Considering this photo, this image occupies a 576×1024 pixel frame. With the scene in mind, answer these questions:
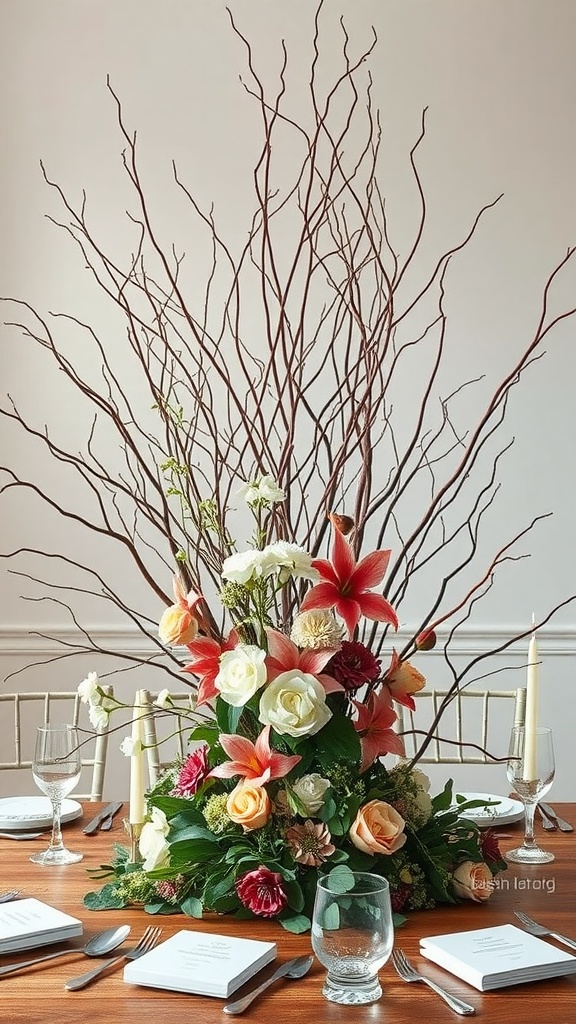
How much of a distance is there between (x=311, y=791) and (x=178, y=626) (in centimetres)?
26

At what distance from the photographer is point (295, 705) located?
4.13 ft

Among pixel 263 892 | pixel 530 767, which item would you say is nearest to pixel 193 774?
pixel 263 892

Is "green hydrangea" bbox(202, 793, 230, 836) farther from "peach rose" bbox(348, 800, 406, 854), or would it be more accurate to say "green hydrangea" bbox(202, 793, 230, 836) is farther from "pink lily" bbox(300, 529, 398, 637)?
"pink lily" bbox(300, 529, 398, 637)

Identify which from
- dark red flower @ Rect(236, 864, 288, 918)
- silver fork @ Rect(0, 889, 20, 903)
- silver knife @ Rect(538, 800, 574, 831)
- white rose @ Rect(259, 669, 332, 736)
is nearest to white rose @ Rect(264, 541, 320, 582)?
white rose @ Rect(259, 669, 332, 736)

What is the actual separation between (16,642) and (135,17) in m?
1.99

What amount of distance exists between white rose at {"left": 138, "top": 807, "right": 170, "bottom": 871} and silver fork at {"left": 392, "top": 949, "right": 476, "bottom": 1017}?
0.31m

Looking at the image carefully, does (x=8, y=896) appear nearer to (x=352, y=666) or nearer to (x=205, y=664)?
(x=205, y=664)

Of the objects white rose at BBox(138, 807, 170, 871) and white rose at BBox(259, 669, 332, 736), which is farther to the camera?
white rose at BBox(138, 807, 170, 871)

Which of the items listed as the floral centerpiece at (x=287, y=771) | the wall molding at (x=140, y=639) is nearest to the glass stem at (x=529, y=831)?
the floral centerpiece at (x=287, y=771)

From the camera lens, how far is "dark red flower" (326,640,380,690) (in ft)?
4.32

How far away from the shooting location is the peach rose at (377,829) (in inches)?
50.5

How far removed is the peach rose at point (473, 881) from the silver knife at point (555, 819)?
0.48m

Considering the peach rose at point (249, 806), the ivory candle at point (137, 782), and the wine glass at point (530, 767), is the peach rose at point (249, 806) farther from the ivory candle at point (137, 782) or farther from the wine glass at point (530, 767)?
the wine glass at point (530, 767)

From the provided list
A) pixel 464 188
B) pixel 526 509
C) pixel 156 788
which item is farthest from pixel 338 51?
pixel 156 788
